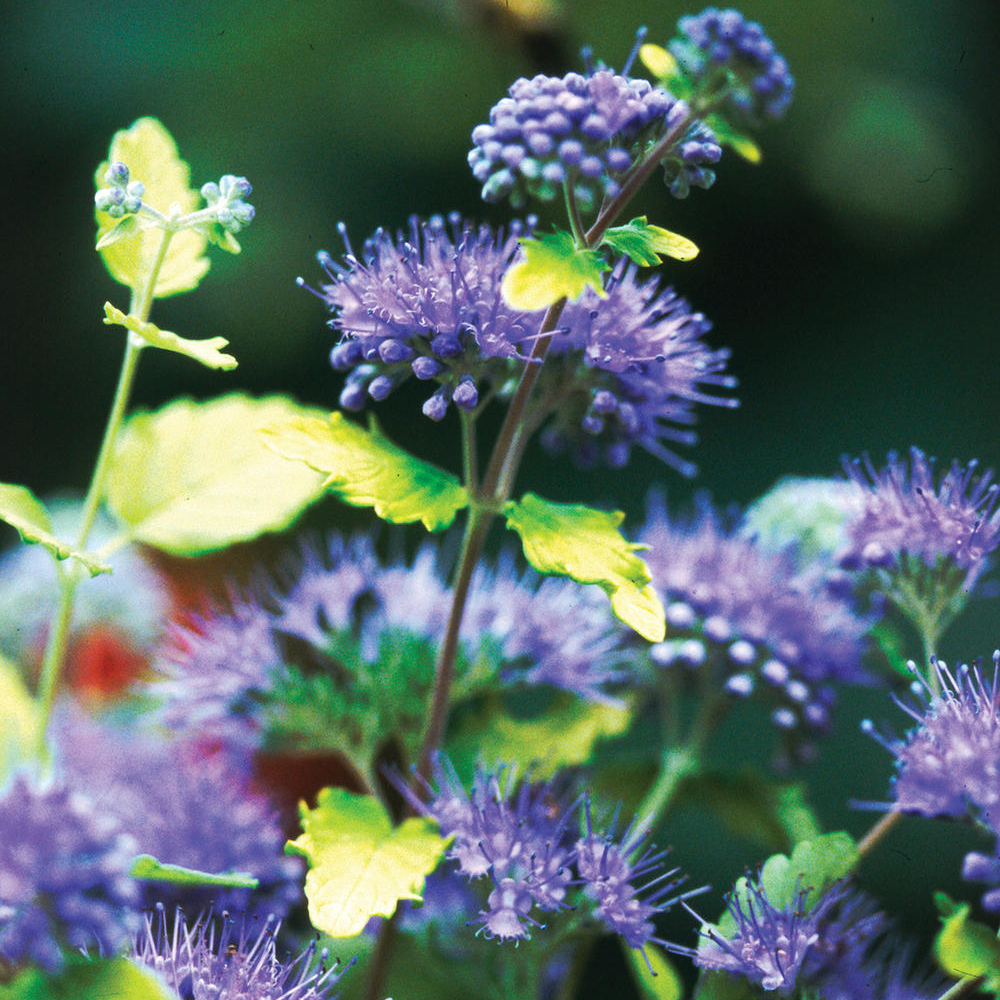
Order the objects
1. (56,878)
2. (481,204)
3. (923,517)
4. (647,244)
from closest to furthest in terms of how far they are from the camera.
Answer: (56,878) < (647,244) < (923,517) < (481,204)

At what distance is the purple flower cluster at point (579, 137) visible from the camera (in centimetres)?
44

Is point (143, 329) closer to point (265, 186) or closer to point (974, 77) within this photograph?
point (265, 186)

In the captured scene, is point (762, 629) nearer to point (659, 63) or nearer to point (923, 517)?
point (923, 517)

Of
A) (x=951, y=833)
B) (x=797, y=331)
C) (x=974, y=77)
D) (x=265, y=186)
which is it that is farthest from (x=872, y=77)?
(x=951, y=833)

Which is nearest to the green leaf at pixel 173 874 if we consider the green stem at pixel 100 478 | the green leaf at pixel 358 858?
the green leaf at pixel 358 858

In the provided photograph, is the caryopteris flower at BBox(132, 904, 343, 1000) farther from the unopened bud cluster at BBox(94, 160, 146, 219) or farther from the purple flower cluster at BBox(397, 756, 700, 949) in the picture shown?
the unopened bud cluster at BBox(94, 160, 146, 219)

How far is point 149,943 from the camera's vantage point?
0.49m

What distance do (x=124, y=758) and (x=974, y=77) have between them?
3.66 ft

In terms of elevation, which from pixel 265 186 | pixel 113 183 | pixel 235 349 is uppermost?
pixel 113 183

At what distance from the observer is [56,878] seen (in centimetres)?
37

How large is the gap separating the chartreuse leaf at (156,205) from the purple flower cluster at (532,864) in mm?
283

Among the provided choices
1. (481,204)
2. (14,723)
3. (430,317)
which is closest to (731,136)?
(430,317)

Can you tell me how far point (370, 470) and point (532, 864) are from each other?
198mm

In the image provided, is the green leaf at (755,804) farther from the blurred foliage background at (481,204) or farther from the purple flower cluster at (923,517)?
the blurred foliage background at (481,204)
